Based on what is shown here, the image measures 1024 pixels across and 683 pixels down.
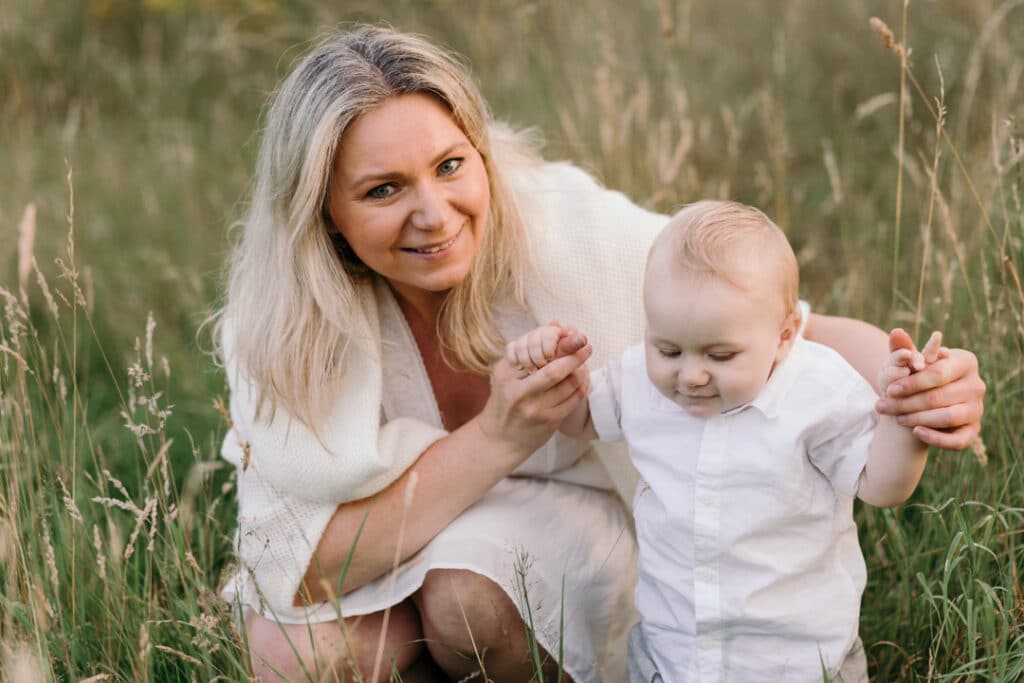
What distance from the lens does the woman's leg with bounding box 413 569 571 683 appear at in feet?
7.18

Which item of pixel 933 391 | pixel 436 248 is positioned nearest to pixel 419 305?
pixel 436 248

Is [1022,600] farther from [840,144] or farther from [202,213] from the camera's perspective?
[202,213]

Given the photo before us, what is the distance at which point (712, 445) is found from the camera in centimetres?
179

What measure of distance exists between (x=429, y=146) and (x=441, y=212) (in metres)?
0.13

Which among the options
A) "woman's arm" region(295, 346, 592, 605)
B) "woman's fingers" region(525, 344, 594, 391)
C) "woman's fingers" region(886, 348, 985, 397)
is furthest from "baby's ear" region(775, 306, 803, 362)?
"woman's arm" region(295, 346, 592, 605)

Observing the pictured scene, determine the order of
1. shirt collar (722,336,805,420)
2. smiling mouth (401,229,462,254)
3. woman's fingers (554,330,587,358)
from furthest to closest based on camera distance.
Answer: smiling mouth (401,229,462,254), woman's fingers (554,330,587,358), shirt collar (722,336,805,420)

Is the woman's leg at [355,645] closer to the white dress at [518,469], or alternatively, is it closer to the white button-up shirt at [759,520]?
the white dress at [518,469]

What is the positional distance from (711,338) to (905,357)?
0.29m

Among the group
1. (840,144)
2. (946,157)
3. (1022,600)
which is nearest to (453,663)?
(1022,600)

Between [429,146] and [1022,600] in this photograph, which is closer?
[1022,600]

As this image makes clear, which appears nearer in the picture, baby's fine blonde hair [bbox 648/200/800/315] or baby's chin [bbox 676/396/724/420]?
baby's fine blonde hair [bbox 648/200/800/315]

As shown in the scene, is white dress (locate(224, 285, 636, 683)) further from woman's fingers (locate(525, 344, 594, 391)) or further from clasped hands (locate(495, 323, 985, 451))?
clasped hands (locate(495, 323, 985, 451))

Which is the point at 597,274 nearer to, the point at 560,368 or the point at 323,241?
the point at 560,368

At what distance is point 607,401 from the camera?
2.00 meters
